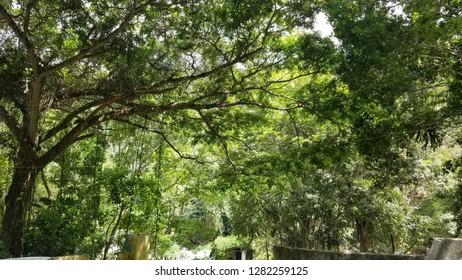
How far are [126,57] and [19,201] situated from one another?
3.36m

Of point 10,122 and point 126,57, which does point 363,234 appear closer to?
point 126,57

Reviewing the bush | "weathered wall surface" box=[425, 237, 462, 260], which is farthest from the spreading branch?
"weathered wall surface" box=[425, 237, 462, 260]

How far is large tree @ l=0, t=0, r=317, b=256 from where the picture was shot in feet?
19.4

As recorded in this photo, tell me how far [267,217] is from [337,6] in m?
7.59

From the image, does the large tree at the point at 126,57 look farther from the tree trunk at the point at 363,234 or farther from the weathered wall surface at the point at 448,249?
the tree trunk at the point at 363,234

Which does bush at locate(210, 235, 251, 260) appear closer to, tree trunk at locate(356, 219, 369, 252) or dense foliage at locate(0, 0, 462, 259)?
dense foliage at locate(0, 0, 462, 259)

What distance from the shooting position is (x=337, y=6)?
5.00 metres

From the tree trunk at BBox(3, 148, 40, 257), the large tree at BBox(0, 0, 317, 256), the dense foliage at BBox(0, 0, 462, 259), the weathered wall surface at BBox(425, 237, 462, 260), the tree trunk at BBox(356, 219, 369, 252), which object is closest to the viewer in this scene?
the weathered wall surface at BBox(425, 237, 462, 260)

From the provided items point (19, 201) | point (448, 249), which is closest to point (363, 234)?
point (448, 249)

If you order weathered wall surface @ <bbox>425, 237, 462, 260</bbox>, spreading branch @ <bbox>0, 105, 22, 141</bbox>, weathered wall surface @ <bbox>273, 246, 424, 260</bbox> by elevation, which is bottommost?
weathered wall surface @ <bbox>273, 246, 424, 260</bbox>

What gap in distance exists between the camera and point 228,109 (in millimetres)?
8008

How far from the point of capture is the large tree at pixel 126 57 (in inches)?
233

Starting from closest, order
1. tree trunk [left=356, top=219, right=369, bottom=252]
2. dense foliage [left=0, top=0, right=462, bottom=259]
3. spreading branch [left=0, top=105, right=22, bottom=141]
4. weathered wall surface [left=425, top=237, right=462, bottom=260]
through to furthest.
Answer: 1. weathered wall surface [left=425, top=237, right=462, bottom=260]
2. dense foliage [left=0, top=0, right=462, bottom=259]
3. spreading branch [left=0, top=105, right=22, bottom=141]
4. tree trunk [left=356, top=219, right=369, bottom=252]

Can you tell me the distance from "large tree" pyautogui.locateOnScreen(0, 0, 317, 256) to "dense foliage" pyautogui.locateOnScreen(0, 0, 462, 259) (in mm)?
30
